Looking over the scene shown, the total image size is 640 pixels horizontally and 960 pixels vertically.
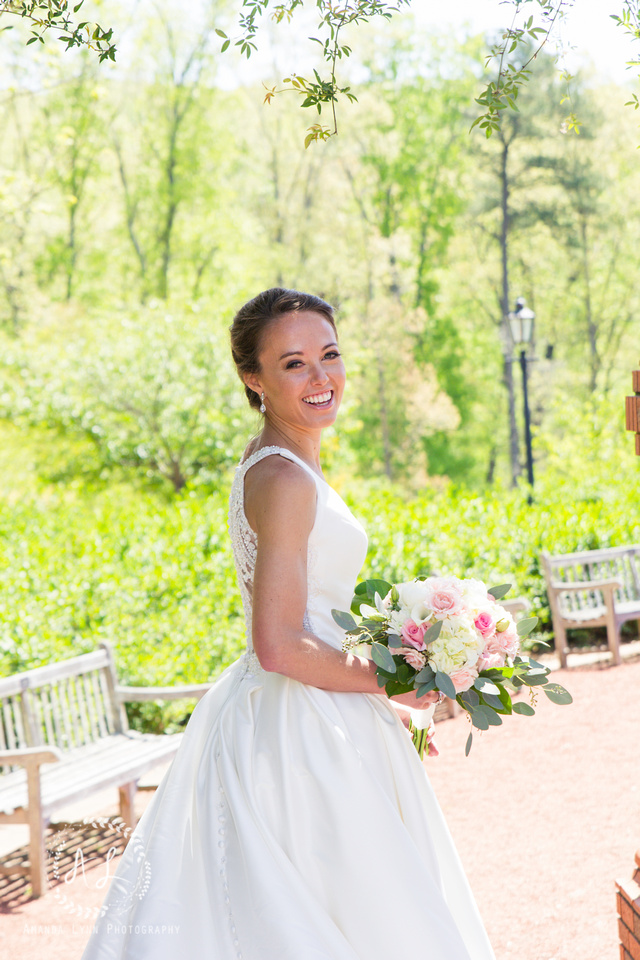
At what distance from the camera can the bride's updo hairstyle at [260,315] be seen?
244 cm

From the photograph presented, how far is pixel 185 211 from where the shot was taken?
3331 centimetres

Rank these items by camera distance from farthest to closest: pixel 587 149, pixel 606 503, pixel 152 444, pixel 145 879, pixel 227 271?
pixel 227 271 < pixel 587 149 < pixel 152 444 < pixel 606 503 < pixel 145 879

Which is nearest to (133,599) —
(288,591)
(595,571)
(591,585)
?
(591,585)

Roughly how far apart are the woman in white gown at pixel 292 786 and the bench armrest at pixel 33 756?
6.63ft

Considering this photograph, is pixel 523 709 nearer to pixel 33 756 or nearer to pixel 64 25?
pixel 64 25

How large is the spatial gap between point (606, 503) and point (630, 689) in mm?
3306

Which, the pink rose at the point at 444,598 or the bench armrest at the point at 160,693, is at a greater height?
the pink rose at the point at 444,598

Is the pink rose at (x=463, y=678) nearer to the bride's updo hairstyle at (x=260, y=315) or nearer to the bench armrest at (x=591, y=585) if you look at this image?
the bride's updo hairstyle at (x=260, y=315)

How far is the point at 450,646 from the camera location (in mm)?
2113

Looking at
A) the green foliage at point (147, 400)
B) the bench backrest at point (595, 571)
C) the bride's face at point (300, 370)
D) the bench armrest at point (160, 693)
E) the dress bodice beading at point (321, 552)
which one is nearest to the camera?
the dress bodice beading at point (321, 552)

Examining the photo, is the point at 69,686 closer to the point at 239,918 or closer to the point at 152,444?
the point at 239,918

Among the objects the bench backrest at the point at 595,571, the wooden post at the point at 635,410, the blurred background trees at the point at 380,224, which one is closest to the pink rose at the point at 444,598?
the wooden post at the point at 635,410

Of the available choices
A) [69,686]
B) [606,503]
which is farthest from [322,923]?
[606,503]

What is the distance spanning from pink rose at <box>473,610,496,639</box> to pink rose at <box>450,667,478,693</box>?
10cm
